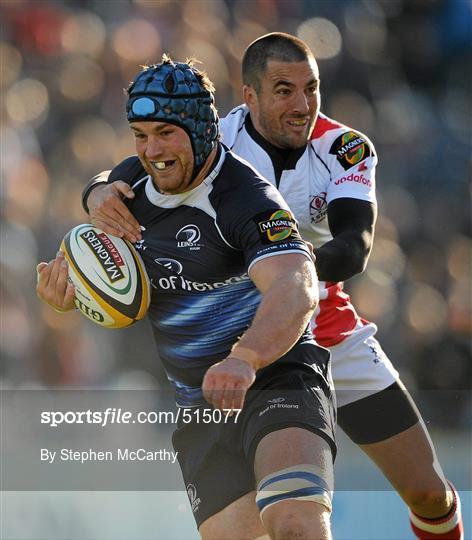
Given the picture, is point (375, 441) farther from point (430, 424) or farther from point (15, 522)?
point (430, 424)

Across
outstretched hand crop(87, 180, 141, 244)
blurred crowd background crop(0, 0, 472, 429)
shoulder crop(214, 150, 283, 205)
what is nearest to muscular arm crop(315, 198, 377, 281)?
shoulder crop(214, 150, 283, 205)

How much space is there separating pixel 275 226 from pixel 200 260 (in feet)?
1.34

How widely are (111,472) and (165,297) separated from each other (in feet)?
11.6

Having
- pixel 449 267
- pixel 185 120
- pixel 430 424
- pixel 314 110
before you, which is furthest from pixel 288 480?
pixel 449 267

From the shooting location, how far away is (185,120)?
371 centimetres

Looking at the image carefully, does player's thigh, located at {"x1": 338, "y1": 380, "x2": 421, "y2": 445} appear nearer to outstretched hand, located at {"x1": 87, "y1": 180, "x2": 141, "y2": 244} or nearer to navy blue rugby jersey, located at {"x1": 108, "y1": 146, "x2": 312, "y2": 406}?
navy blue rugby jersey, located at {"x1": 108, "y1": 146, "x2": 312, "y2": 406}

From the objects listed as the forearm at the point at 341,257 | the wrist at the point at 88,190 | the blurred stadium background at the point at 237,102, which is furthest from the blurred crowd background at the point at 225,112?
the forearm at the point at 341,257

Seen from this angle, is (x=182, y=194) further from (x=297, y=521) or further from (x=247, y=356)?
(x=297, y=521)

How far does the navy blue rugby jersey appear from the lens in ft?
12.1

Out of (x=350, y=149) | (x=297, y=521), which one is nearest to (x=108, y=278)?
(x=297, y=521)

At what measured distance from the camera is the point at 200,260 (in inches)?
149

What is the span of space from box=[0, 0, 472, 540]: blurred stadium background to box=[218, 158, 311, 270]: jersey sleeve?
10.7ft

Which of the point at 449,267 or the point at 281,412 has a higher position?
the point at 281,412

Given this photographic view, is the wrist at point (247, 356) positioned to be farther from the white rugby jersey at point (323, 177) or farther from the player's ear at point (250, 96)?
the player's ear at point (250, 96)
